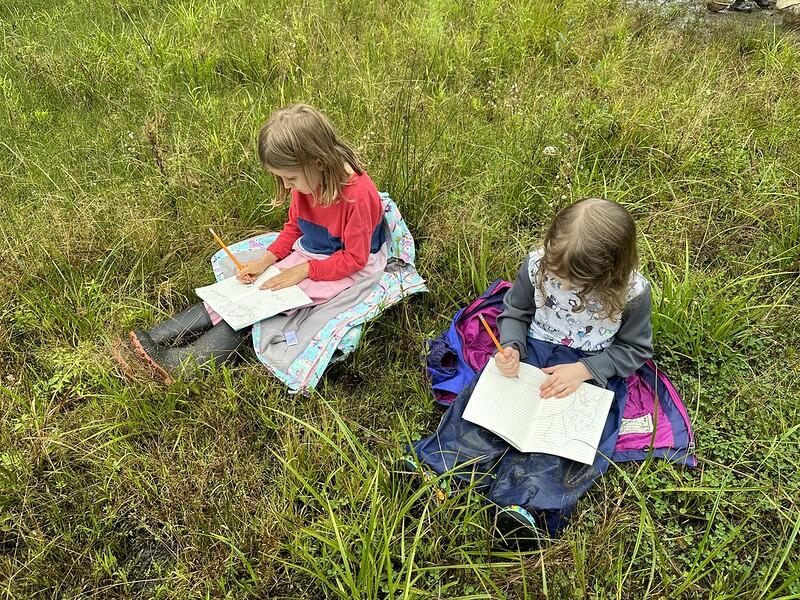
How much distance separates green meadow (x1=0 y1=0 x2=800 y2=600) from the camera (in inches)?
71.6

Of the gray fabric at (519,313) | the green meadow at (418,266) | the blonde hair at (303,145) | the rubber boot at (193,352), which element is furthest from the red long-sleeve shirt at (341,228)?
the gray fabric at (519,313)

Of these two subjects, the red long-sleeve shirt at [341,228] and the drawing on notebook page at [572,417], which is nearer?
the drawing on notebook page at [572,417]

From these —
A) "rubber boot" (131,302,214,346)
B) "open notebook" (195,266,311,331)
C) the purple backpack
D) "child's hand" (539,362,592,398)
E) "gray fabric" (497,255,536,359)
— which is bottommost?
"rubber boot" (131,302,214,346)

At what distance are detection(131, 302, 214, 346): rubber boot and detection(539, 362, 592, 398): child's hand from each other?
145 cm

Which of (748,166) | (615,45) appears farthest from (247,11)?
(748,166)

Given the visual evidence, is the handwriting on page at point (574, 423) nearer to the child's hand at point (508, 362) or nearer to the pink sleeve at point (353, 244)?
the child's hand at point (508, 362)

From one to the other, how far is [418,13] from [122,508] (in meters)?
3.87

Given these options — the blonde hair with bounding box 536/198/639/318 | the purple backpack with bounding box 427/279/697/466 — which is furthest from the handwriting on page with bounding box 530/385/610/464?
the blonde hair with bounding box 536/198/639/318

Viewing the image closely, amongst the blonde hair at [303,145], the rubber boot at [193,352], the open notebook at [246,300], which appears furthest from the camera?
the open notebook at [246,300]

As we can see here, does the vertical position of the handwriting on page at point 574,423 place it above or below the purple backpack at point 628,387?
above

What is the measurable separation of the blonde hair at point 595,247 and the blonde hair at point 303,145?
0.91 metres

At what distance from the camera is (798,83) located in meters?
3.52

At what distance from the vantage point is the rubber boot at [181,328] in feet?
8.04

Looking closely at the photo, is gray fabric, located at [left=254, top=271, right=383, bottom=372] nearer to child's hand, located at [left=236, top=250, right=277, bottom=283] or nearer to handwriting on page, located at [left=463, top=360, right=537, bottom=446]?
child's hand, located at [left=236, top=250, right=277, bottom=283]
